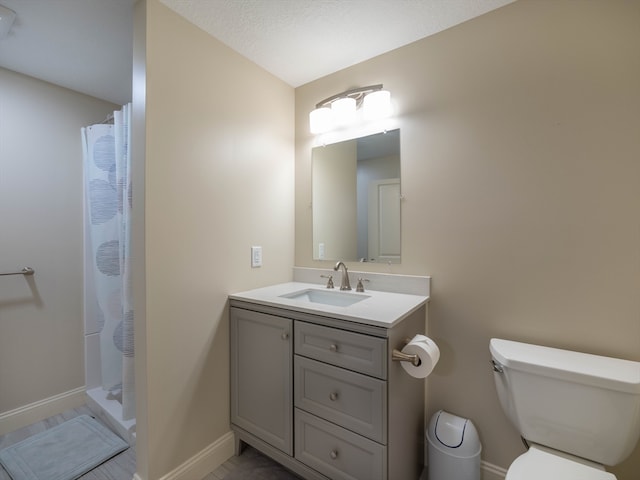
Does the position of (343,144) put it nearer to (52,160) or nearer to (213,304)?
(213,304)

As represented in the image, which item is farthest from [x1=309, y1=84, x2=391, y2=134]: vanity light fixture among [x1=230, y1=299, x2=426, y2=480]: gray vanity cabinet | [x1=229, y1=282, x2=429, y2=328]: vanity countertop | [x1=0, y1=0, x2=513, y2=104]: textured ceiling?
[x1=230, y1=299, x2=426, y2=480]: gray vanity cabinet

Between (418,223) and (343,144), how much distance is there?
28.7 inches

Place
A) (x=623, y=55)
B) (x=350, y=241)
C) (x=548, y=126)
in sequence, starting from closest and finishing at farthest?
1. (x=623, y=55)
2. (x=548, y=126)
3. (x=350, y=241)

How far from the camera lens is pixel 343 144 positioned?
1857 millimetres

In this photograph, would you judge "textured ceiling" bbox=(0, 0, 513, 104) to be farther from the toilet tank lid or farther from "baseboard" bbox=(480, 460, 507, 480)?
"baseboard" bbox=(480, 460, 507, 480)

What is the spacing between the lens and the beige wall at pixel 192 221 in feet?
4.11

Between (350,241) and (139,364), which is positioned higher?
(350,241)

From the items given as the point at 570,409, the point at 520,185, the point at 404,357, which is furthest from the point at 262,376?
the point at 520,185

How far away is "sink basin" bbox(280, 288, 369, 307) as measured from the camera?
1622 mm

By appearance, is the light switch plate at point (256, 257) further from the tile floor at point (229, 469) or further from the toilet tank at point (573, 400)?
the toilet tank at point (573, 400)

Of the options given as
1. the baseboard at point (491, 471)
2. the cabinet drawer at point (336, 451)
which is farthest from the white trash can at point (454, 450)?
the cabinet drawer at point (336, 451)

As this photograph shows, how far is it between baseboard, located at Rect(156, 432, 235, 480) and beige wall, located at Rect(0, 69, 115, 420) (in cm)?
120

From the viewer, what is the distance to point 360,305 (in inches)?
52.9

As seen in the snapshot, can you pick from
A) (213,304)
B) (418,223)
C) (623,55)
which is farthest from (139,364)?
(623,55)
